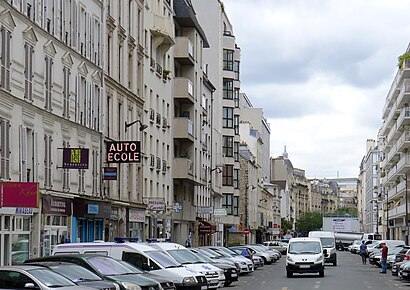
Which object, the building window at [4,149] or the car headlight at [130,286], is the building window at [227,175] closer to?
the building window at [4,149]

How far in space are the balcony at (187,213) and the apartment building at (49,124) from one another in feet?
68.2

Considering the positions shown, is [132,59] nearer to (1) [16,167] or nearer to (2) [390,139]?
(1) [16,167]

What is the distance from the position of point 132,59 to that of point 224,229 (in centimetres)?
4593

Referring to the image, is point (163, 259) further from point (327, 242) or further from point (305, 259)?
point (327, 242)

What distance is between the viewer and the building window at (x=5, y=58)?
101 ft

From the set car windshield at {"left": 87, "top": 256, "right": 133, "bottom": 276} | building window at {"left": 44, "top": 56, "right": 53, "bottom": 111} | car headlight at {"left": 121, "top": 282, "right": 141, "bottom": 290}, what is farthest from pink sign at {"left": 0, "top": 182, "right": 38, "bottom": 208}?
building window at {"left": 44, "top": 56, "right": 53, "bottom": 111}

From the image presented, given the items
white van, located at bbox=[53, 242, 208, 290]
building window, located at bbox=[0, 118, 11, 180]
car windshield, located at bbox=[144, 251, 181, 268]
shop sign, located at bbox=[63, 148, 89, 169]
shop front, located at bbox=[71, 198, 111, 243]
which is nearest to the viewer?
white van, located at bbox=[53, 242, 208, 290]

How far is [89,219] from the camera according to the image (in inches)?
1654

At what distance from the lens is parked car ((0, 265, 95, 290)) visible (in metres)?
16.5

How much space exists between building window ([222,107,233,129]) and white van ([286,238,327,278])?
1885 inches

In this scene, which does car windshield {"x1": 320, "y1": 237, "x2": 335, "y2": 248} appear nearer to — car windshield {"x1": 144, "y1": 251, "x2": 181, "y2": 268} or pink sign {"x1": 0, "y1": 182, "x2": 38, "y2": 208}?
car windshield {"x1": 144, "y1": 251, "x2": 181, "y2": 268}

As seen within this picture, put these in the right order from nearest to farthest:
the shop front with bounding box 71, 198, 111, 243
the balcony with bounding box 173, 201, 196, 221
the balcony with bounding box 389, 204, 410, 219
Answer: the shop front with bounding box 71, 198, 111, 243 < the balcony with bounding box 173, 201, 196, 221 < the balcony with bounding box 389, 204, 410, 219

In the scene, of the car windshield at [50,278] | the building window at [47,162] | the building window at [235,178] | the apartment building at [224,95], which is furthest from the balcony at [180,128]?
the car windshield at [50,278]

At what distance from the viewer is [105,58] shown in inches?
1779
